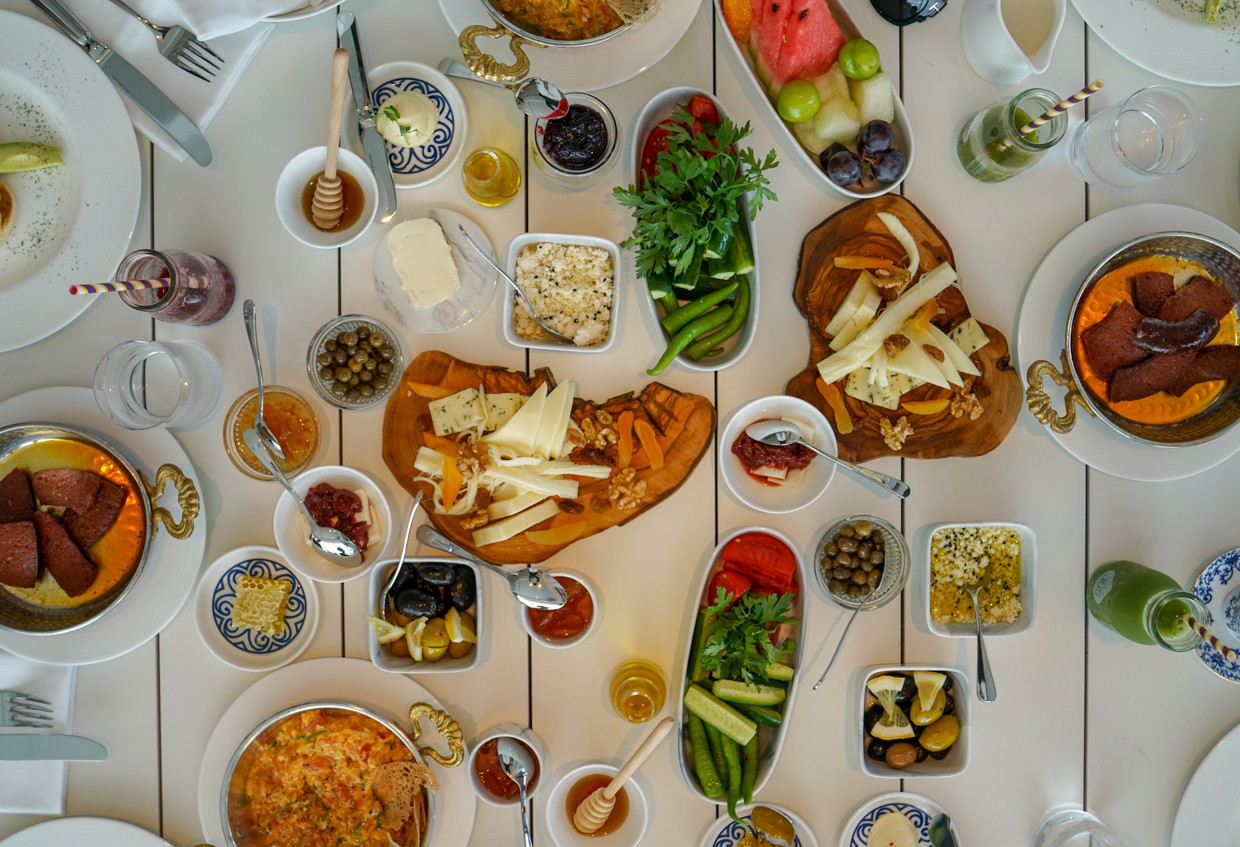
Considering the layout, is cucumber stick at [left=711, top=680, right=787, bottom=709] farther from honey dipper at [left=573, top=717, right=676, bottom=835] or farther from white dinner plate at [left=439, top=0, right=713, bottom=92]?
white dinner plate at [left=439, top=0, right=713, bottom=92]

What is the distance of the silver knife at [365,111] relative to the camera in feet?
5.29

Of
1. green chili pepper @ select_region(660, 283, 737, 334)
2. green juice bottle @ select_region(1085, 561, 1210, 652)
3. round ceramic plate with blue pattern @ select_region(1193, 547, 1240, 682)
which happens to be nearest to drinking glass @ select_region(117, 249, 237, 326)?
green chili pepper @ select_region(660, 283, 737, 334)

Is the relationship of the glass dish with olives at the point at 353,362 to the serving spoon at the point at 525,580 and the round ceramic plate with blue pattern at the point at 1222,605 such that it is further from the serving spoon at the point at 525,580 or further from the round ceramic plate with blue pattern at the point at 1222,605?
the round ceramic plate with blue pattern at the point at 1222,605

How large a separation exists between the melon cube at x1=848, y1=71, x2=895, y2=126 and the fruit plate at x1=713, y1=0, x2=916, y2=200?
13 millimetres

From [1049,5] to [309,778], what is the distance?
257 centimetres

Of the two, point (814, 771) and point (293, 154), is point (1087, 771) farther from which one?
point (293, 154)

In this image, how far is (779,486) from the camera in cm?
169

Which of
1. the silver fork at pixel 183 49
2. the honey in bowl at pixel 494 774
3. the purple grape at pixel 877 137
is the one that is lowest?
the honey in bowl at pixel 494 774

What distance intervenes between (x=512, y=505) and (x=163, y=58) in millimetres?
1357

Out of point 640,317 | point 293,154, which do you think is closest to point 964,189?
point 640,317

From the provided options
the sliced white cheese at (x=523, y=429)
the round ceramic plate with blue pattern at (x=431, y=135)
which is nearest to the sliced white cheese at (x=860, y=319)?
the sliced white cheese at (x=523, y=429)

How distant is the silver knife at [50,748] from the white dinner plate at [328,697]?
0.85 feet

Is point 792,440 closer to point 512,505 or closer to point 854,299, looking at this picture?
point 854,299

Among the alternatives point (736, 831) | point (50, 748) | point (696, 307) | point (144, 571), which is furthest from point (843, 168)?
point (50, 748)
